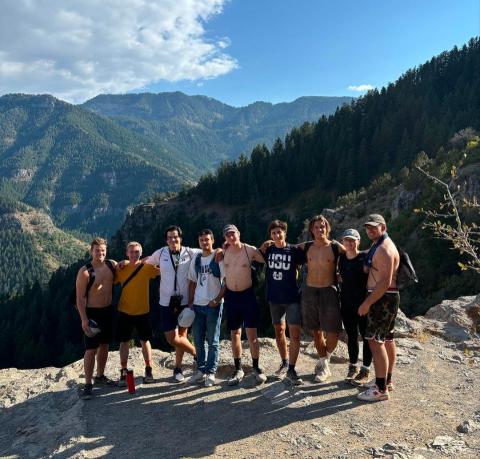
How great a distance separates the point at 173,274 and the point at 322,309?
2850 millimetres

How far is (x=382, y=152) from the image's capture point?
82812mm

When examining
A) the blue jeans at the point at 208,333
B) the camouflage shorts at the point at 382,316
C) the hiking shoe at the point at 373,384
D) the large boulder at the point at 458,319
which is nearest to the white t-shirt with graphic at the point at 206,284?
the blue jeans at the point at 208,333

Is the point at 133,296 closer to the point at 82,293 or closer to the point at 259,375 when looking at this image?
the point at 82,293

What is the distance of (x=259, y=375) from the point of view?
797 centimetres

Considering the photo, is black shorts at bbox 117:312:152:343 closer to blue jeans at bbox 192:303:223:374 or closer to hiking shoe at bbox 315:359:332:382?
blue jeans at bbox 192:303:223:374

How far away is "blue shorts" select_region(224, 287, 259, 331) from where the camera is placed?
7711mm

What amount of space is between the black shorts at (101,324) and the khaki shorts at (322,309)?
360 centimetres

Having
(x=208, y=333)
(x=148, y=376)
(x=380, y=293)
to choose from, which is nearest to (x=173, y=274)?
(x=208, y=333)

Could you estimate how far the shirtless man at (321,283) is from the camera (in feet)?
23.8

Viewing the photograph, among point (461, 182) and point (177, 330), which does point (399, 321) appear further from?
point (461, 182)

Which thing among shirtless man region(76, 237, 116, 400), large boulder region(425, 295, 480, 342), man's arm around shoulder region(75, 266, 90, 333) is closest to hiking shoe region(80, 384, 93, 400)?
shirtless man region(76, 237, 116, 400)

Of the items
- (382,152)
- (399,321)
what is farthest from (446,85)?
(399,321)

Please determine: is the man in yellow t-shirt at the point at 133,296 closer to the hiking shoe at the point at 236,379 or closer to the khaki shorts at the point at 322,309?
the hiking shoe at the point at 236,379

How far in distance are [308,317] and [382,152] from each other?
268ft
